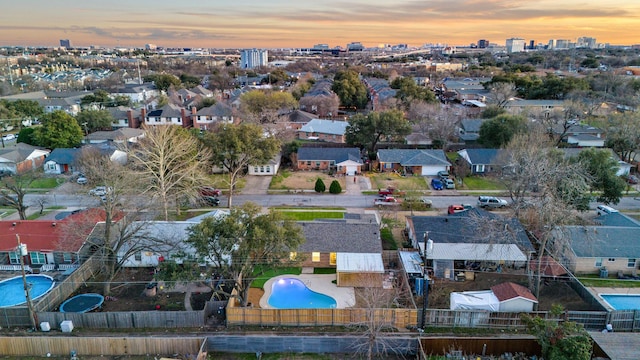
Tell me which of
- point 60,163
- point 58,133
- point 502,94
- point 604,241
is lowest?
point 604,241

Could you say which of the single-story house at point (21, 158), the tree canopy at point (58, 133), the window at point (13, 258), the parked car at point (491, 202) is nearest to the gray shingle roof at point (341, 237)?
the parked car at point (491, 202)

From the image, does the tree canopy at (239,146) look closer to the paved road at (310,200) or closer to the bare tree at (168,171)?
the bare tree at (168,171)

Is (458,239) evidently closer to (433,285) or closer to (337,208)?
(433,285)

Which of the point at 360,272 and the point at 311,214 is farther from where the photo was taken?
the point at 311,214

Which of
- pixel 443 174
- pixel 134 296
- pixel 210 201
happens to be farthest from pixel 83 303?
pixel 443 174

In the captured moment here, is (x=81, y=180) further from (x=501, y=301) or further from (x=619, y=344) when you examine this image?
(x=619, y=344)

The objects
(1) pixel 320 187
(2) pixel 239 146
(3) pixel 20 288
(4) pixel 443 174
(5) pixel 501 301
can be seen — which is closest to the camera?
(5) pixel 501 301
